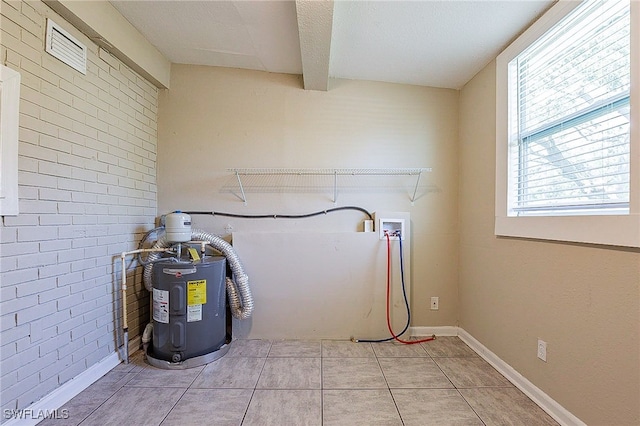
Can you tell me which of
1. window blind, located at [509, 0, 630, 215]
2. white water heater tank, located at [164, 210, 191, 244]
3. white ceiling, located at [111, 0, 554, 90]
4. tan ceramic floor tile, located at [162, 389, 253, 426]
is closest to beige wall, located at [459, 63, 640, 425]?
window blind, located at [509, 0, 630, 215]

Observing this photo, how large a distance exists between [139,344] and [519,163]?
3332 mm

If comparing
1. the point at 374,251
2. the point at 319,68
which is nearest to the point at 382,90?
the point at 319,68

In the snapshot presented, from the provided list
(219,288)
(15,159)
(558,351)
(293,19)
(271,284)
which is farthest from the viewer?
(271,284)

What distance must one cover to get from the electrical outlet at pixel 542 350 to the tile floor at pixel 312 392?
0.95 ft

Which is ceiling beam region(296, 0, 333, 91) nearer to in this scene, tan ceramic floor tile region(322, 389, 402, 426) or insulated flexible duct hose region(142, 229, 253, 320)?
insulated flexible duct hose region(142, 229, 253, 320)

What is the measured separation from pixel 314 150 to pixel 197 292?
160 centimetres

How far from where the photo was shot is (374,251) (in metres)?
2.59

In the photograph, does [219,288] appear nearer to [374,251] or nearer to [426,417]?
[374,251]

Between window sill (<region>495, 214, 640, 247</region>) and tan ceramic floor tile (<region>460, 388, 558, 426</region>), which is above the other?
window sill (<region>495, 214, 640, 247</region>)

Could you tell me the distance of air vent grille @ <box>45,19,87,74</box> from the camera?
63.4 inches

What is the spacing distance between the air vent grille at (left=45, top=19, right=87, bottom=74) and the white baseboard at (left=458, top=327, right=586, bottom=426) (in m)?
3.51

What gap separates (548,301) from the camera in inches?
65.3

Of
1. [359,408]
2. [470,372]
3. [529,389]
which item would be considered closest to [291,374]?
[359,408]

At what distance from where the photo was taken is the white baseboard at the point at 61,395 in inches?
57.7
